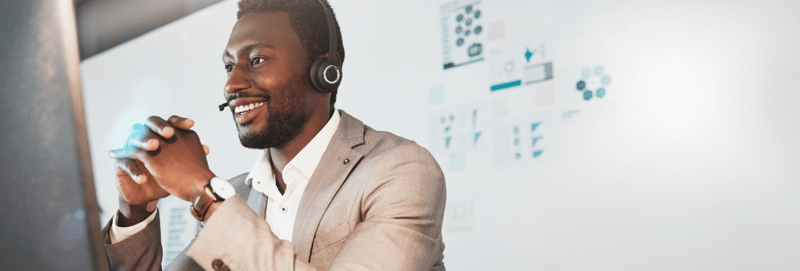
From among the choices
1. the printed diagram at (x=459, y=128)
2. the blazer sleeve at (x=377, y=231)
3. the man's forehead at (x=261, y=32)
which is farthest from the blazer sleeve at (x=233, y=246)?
the printed diagram at (x=459, y=128)

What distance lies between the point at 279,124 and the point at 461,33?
1.29 meters

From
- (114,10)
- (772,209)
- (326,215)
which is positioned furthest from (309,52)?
(114,10)

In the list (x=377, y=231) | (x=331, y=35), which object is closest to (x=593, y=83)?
(x=331, y=35)

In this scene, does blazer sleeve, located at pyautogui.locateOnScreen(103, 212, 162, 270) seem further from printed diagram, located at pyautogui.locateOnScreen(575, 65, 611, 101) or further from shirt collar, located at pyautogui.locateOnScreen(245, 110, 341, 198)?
printed diagram, located at pyautogui.locateOnScreen(575, 65, 611, 101)

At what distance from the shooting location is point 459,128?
7.28 ft

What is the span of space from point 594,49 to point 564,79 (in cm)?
13

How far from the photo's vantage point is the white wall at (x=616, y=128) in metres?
1.63

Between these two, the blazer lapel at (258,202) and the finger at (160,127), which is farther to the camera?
the blazer lapel at (258,202)

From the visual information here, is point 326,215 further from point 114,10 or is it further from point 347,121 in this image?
point 114,10

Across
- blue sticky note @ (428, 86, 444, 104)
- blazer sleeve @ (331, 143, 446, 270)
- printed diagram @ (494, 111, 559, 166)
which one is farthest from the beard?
blue sticky note @ (428, 86, 444, 104)

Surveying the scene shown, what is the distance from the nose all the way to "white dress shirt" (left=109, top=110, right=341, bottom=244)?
15 cm

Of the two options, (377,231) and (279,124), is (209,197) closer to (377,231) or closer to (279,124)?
(377,231)

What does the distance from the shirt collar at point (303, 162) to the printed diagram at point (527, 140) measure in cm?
97

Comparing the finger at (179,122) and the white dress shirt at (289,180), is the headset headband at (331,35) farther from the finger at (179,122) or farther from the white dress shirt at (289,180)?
the finger at (179,122)
